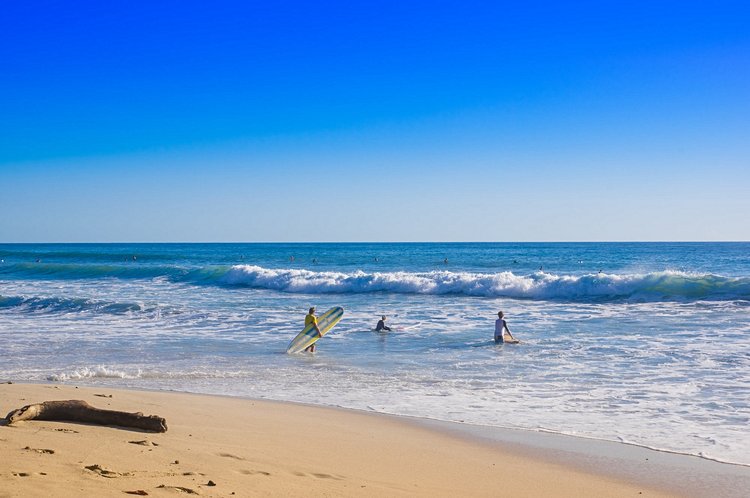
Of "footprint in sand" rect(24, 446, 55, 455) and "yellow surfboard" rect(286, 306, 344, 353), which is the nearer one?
"footprint in sand" rect(24, 446, 55, 455)

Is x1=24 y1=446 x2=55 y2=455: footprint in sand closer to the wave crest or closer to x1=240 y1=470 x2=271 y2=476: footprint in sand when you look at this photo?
x1=240 y1=470 x2=271 y2=476: footprint in sand

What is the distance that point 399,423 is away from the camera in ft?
27.0

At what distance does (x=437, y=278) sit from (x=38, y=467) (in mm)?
30722

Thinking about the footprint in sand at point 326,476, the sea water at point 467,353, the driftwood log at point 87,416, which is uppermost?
the driftwood log at point 87,416

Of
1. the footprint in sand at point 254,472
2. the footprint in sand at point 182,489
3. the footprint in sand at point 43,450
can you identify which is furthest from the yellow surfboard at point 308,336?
the footprint in sand at point 182,489

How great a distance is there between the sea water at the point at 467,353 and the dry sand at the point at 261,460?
1540mm

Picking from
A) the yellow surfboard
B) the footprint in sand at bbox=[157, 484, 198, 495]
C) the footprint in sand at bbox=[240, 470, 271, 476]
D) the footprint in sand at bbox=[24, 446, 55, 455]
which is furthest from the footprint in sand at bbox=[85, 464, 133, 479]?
the yellow surfboard

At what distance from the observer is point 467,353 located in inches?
579

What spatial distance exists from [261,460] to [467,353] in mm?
9638

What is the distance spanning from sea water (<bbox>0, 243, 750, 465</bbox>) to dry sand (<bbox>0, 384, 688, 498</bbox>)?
154 cm

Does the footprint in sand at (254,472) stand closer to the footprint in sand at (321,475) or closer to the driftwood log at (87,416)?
the footprint in sand at (321,475)

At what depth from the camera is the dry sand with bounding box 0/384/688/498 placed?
14.5 feet

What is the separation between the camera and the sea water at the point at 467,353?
8969mm

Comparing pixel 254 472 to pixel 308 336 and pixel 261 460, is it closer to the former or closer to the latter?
pixel 261 460
